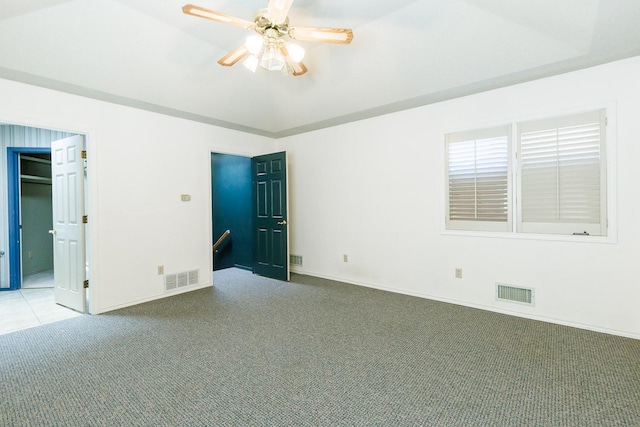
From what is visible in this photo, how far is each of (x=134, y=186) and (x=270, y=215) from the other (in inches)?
79.3

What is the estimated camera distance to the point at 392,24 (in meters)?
2.76

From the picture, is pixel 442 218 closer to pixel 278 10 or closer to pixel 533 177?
pixel 533 177

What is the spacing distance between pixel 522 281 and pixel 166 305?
416 centimetres

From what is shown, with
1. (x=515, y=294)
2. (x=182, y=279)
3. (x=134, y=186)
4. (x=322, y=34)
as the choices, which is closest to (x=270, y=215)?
(x=182, y=279)

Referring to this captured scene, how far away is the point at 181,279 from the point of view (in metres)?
4.32

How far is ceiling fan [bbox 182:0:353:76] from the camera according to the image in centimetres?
203

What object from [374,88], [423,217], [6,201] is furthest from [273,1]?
[6,201]

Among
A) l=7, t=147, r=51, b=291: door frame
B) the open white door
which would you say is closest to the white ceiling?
the open white door

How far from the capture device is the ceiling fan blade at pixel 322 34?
87.0 inches

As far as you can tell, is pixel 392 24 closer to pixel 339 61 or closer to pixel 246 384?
pixel 339 61

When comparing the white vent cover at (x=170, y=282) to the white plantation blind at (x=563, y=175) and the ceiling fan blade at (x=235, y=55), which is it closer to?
the ceiling fan blade at (x=235, y=55)

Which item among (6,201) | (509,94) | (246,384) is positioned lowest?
(246,384)

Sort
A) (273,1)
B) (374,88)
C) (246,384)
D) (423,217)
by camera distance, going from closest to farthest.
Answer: (273,1), (246,384), (374,88), (423,217)

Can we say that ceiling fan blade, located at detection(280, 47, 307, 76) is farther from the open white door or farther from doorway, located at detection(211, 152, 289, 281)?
the open white door
